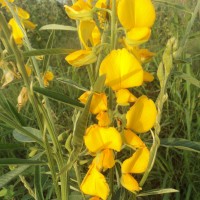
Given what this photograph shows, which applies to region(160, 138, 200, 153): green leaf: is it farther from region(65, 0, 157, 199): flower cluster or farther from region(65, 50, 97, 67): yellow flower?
region(65, 50, 97, 67): yellow flower

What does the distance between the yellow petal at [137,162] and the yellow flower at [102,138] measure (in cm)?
5

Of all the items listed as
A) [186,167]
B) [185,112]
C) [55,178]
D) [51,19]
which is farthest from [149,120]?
[51,19]

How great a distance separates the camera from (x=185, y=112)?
73.0 inches

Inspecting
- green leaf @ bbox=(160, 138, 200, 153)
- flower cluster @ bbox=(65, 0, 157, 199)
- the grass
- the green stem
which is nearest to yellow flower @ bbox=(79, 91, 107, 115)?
flower cluster @ bbox=(65, 0, 157, 199)

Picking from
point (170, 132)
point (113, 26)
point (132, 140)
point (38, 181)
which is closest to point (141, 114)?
point (132, 140)

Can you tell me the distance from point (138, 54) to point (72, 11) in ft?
0.45

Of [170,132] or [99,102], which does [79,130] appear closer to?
[99,102]

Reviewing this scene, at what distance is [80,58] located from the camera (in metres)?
0.74

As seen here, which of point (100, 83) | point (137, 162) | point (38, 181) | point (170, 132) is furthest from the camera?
point (170, 132)

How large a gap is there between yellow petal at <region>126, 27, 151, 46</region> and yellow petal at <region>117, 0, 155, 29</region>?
0.05 feet

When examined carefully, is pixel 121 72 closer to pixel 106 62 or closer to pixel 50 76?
pixel 106 62

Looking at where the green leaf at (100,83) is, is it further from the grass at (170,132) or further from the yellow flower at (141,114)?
the grass at (170,132)

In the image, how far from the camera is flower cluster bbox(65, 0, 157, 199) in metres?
0.72

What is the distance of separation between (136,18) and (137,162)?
26cm
